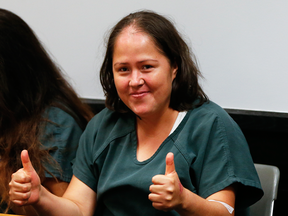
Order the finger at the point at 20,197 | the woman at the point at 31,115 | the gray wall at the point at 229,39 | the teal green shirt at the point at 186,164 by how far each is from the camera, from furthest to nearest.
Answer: the gray wall at the point at 229,39, the woman at the point at 31,115, the teal green shirt at the point at 186,164, the finger at the point at 20,197

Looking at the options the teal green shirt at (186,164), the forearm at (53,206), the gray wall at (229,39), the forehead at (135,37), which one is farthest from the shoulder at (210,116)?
the forearm at (53,206)

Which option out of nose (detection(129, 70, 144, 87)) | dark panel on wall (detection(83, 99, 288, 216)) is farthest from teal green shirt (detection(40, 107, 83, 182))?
dark panel on wall (detection(83, 99, 288, 216))

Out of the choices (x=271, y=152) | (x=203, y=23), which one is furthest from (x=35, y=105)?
(x=271, y=152)

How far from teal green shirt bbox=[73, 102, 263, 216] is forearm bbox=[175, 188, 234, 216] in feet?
0.22

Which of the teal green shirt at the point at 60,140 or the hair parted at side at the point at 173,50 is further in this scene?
the teal green shirt at the point at 60,140

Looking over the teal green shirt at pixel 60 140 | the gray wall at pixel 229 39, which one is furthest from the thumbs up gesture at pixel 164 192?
the gray wall at pixel 229 39

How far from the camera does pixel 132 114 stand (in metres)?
1.24

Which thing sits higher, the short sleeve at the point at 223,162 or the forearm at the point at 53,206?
the short sleeve at the point at 223,162

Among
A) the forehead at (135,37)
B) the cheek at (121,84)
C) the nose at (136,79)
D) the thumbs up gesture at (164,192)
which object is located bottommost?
the thumbs up gesture at (164,192)

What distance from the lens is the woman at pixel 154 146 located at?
1025 mm

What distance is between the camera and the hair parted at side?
1085 mm

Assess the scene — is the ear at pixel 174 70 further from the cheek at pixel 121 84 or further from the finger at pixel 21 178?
the finger at pixel 21 178

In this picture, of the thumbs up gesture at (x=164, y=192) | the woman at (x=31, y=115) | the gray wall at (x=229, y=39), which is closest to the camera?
the thumbs up gesture at (x=164, y=192)

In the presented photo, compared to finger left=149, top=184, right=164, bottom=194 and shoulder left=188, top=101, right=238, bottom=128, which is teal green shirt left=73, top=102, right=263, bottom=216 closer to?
shoulder left=188, top=101, right=238, bottom=128
